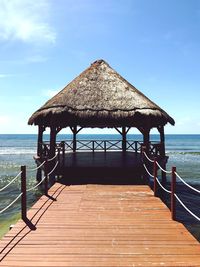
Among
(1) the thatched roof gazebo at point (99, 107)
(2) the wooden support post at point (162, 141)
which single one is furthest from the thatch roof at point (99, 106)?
(2) the wooden support post at point (162, 141)

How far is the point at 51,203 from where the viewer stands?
995 centimetres

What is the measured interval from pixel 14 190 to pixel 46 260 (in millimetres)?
13927

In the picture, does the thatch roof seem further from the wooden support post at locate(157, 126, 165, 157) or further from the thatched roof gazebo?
the wooden support post at locate(157, 126, 165, 157)

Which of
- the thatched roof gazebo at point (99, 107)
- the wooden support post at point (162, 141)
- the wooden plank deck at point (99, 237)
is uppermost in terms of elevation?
the thatched roof gazebo at point (99, 107)

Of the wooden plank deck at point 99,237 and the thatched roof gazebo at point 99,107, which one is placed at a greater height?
the thatched roof gazebo at point 99,107

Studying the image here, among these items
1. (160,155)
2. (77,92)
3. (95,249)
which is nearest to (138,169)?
(160,155)

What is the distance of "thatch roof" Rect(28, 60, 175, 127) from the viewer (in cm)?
1539

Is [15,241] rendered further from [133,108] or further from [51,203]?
[133,108]

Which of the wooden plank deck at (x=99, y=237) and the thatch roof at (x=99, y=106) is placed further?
the thatch roof at (x=99, y=106)

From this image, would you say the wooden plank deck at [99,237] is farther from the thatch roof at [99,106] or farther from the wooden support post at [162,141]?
the wooden support post at [162,141]

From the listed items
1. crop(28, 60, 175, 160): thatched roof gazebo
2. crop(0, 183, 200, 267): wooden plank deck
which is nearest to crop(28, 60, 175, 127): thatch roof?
crop(28, 60, 175, 160): thatched roof gazebo

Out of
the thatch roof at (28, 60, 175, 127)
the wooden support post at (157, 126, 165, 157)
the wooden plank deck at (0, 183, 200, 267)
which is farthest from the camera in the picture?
the wooden support post at (157, 126, 165, 157)

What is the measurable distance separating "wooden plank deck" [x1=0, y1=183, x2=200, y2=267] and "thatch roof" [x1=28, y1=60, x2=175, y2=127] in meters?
5.74

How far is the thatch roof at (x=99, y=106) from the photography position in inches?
606
